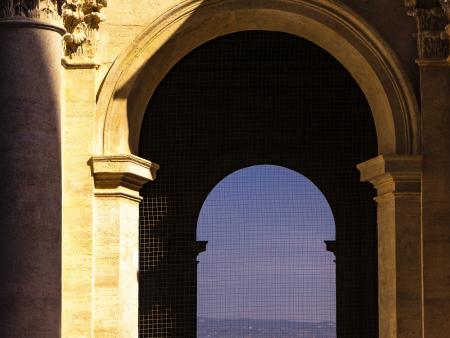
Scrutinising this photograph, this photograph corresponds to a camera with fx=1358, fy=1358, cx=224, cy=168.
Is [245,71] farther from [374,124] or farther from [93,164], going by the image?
[93,164]

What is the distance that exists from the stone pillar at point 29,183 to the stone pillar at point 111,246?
5.95 metres

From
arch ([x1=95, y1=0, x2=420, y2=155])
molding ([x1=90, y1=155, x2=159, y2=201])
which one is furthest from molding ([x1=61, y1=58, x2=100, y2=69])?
molding ([x1=90, y1=155, x2=159, y2=201])

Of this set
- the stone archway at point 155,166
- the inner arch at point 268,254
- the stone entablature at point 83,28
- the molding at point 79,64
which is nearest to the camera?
the stone entablature at point 83,28

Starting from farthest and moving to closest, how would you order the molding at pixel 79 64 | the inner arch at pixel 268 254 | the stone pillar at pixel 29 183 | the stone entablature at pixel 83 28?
the inner arch at pixel 268 254 → the molding at pixel 79 64 → the stone entablature at pixel 83 28 → the stone pillar at pixel 29 183

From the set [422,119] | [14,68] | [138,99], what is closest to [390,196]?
[422,119]

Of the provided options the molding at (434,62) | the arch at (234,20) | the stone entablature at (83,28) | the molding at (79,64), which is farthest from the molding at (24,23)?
the molding at (434,62)

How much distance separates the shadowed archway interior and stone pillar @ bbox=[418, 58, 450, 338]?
2.58 m

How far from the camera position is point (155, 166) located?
24.2 metres

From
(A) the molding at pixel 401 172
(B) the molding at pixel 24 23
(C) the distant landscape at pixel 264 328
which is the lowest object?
(C) the distant landscape at pixel 264 328

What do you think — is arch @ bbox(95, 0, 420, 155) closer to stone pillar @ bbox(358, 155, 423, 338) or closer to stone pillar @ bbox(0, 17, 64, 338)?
stone pillar @ bbox(358, 155, 423, 338)

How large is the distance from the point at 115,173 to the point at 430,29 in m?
5.90

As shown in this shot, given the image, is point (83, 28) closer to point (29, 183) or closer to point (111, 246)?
point (111, 246)

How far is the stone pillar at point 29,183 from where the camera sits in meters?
16.5

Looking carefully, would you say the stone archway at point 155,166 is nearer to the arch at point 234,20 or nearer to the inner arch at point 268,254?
the arch at point 234,20
